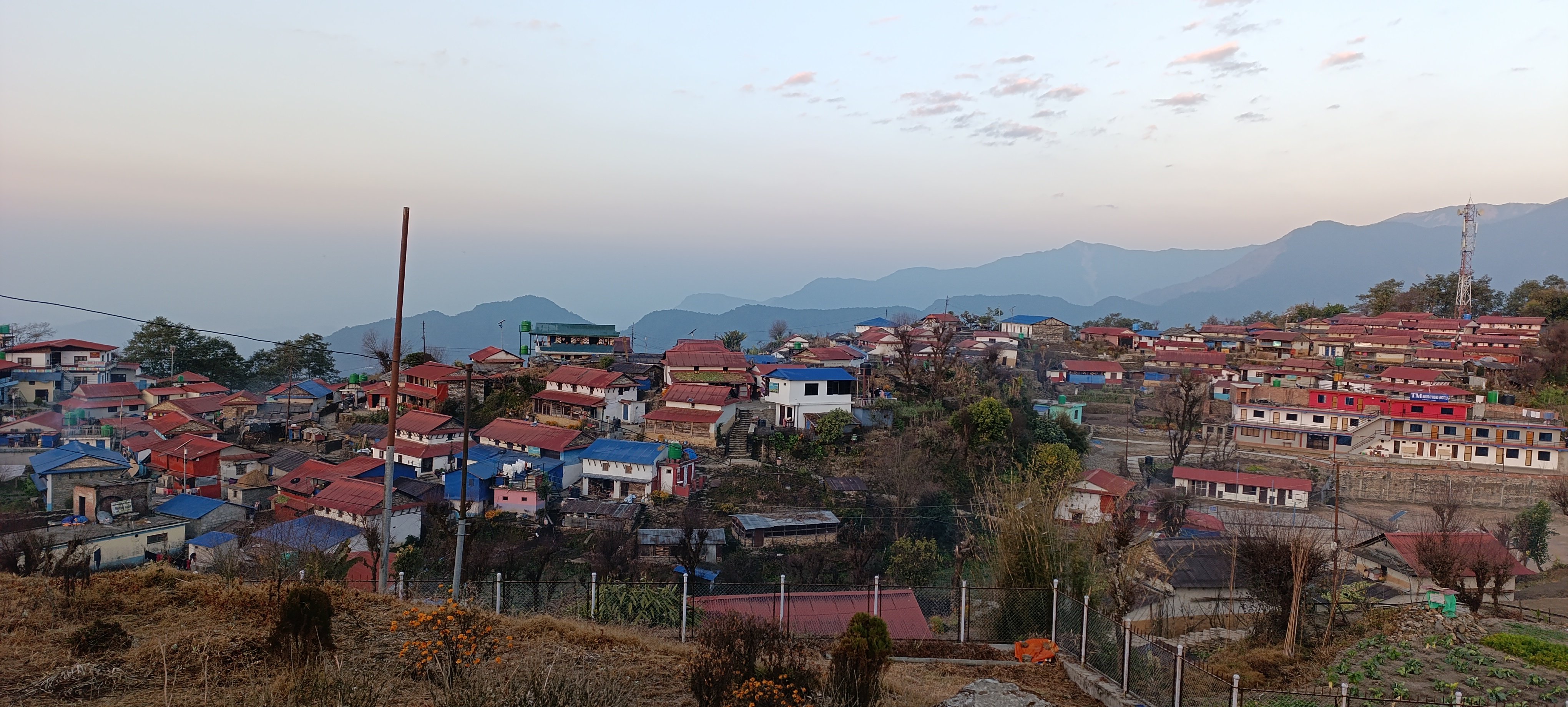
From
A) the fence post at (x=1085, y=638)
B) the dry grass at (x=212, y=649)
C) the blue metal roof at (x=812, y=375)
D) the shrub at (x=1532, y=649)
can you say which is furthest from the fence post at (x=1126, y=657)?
the blue metal roof at (x=812, y=375)

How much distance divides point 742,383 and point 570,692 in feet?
77.2

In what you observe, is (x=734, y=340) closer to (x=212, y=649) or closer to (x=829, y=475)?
(x=829, y=475)

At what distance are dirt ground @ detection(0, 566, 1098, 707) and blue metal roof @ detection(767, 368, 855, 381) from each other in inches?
717

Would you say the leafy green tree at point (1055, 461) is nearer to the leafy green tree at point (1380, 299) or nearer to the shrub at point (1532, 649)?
the shrub at point (1532, 649)

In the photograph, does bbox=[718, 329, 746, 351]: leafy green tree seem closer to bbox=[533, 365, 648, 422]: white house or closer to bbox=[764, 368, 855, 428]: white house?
bbox=[533, 365, 648, 422]: white house

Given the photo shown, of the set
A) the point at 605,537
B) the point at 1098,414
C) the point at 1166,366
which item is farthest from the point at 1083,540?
the point at 1166,366

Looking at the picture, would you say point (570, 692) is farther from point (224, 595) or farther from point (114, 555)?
point (114, 555)

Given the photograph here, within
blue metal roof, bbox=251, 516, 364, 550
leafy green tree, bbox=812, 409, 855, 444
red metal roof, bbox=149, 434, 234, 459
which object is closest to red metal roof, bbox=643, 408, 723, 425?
leafy green tree, bbox=812, 409, 855, 444

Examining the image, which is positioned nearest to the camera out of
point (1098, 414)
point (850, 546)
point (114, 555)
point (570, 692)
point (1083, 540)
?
point (570, 692)

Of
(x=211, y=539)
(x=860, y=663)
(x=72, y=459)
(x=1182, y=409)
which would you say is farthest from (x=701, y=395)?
(x=1182, y=409)

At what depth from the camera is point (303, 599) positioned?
18.1 ft

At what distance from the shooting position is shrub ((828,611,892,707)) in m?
5.46

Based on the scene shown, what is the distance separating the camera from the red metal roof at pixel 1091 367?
41.0 meters

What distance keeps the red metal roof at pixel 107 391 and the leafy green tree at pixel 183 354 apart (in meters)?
6.62
